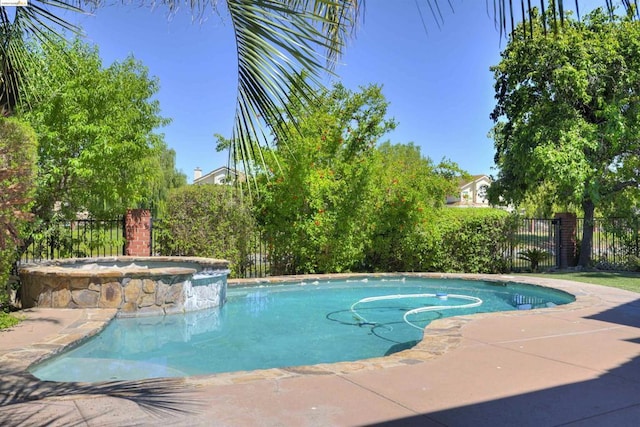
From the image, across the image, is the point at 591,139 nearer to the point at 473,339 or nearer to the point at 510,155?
the point at 510,155

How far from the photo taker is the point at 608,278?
12.6m

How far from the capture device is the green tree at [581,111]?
13.7m

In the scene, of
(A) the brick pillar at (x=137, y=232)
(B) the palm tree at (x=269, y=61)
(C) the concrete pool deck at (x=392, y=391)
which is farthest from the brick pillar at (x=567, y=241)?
(B) the palm tree at (x=269, y=61)

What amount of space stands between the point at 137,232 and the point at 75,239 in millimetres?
1345

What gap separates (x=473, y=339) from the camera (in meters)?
5.29

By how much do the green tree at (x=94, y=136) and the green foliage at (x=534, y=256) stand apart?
11.0 metres

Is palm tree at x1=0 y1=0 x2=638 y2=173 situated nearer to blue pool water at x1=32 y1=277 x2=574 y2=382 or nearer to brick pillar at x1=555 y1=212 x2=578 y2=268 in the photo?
blue pool water at x1=32 y1=277 x2=574 y2=382

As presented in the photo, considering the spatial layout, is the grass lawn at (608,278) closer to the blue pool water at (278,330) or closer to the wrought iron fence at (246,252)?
the blue pool water at (278,330)

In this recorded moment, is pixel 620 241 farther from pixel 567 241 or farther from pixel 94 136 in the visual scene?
pixel 94 136

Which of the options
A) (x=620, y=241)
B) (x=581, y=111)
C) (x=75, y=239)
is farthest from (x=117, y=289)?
(x=620, y=241)

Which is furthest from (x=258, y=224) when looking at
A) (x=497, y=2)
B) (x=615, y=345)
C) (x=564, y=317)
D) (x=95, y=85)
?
(x=497, y=2)

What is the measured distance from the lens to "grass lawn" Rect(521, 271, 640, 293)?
10953 mm

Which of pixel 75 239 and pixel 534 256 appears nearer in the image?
pixel 75 239

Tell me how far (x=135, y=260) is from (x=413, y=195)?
700 centimetres
